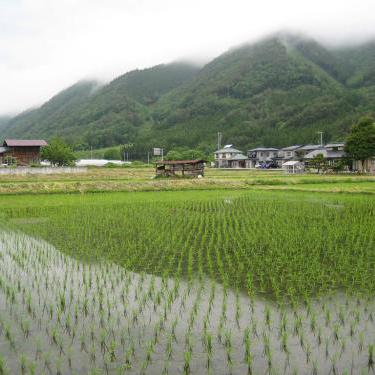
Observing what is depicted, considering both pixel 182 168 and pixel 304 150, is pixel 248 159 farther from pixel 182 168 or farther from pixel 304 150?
pixel 182 168

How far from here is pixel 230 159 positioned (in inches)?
3280

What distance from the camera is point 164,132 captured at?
128625mm

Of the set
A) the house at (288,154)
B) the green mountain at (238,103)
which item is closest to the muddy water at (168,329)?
the house at (288,154)

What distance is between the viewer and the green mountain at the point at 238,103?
108875 mm

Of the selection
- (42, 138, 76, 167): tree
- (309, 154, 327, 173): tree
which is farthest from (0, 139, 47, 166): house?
(309, 154, 327, 173): tree

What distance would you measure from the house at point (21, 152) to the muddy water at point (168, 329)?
2055 inches

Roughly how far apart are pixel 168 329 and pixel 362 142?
140 feet

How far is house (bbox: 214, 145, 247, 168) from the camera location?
83556 mm

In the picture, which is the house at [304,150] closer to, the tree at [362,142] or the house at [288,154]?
the house at [288,154]

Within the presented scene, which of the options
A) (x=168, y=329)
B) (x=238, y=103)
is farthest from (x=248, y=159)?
(x=168, y=329)

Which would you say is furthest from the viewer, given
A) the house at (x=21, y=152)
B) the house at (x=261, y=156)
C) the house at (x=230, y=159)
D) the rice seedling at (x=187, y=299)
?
the house at (x=230, y=159)

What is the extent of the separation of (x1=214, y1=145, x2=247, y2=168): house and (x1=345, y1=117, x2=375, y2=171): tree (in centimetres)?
3882

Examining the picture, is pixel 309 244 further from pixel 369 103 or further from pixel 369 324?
pixel 369 103

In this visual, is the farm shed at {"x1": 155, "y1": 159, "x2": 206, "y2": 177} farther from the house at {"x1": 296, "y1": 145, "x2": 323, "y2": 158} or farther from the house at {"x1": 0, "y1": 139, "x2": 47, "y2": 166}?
the house at {"x1": 296, "y1": 145, "x2": 323, "y2": 158}
